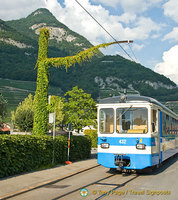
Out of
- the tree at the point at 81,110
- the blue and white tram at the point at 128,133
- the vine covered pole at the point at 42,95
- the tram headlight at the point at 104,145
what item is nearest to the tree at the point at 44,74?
the vine covered pole at the point at 42,95

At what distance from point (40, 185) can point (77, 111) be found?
2348 cm

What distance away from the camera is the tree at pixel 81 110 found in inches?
1237

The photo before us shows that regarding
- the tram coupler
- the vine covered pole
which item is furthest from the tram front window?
the vine covered pole

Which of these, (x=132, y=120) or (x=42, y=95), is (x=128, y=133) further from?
(x=42, y=95)

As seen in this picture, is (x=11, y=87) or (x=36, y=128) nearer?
(x=36, y=128)

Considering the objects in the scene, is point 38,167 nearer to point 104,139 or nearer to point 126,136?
point 104,139

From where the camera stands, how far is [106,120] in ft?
39.6

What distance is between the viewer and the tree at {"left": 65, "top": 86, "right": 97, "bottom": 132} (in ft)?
103

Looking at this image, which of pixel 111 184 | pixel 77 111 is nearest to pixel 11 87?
pixel 77 111

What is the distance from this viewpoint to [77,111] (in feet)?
109

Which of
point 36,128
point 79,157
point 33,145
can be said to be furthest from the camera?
point 79,157

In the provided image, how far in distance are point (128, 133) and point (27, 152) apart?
14.3ft

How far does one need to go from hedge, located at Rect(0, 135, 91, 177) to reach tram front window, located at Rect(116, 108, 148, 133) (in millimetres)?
3916

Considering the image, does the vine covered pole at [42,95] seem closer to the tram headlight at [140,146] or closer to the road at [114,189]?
the road at [114,189]
